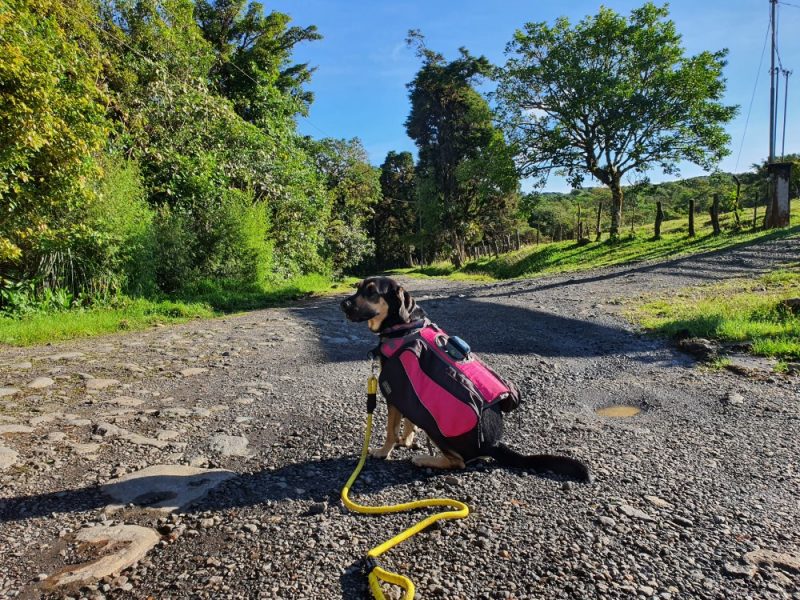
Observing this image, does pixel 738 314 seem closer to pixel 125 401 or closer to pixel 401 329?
pixel 401 329

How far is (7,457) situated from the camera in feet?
9.54

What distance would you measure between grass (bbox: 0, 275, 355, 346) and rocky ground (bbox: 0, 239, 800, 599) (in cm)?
162

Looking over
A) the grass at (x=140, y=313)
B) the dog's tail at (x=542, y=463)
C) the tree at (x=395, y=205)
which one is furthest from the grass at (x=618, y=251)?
the tree at (x=395, y=205)

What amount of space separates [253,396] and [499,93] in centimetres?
2417

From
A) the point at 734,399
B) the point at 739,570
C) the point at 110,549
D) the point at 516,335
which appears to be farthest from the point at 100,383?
the point at 734,399

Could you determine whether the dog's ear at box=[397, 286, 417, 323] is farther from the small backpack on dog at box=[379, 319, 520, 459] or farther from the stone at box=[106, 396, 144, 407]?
the stone at box=[106, 396, 144, 407]

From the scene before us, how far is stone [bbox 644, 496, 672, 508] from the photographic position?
97.5 inches

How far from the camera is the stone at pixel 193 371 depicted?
5012 mm

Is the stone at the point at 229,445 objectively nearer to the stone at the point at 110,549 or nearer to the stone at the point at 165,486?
the stone at the point at 165,486

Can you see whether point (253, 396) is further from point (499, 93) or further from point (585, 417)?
point (499, 93)

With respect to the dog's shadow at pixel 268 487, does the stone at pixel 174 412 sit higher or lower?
higher

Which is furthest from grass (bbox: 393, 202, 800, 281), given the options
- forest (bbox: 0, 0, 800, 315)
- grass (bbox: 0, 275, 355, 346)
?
grass (bbox: 0, 275, 355, 346)

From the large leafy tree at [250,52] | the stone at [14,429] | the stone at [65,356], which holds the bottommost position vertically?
the stone at [14,429]

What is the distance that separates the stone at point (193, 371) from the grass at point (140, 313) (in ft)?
8.99
